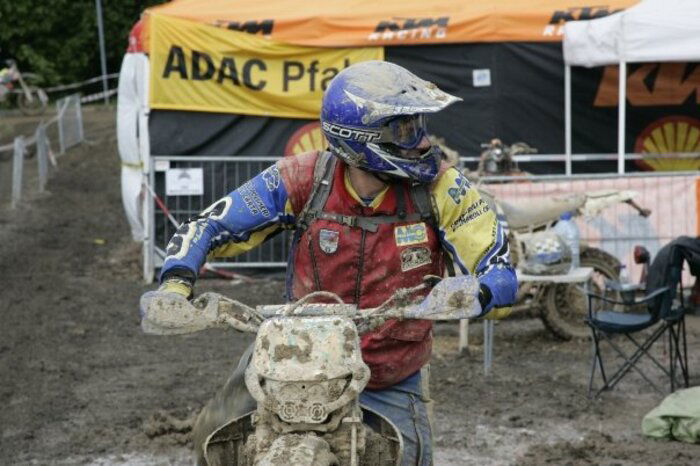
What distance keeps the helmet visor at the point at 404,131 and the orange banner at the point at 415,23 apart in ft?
37.9

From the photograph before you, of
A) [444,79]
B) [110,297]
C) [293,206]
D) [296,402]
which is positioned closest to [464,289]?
[296,402]

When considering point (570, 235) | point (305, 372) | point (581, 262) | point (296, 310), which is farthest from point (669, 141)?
point (305, 372)

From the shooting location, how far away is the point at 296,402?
3.77 metres

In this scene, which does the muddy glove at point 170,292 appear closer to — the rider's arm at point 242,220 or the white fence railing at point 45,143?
the rider's arm at point 242,220

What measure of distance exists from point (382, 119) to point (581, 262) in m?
7.70

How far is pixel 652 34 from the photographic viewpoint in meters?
14.2

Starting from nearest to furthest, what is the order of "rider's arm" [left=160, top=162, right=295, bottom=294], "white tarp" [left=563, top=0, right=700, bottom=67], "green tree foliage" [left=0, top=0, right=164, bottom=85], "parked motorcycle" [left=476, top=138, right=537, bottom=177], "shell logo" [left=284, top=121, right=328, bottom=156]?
"rider's arm" [left=160, top=162, right=295, bottom=294] < "parked motorcycle" [left=476, top=138, right=537, bottom=177] < "white tarp" [left=563, top=0, right=700, bottom=67] < "shell logo" [left=284, top=121, right=328, bottom=156] < "green tree foliage" [left=0, top=0, right=164, bottom=85]

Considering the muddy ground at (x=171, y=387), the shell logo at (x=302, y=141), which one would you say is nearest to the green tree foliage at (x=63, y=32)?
the shell logo at (x=302, y=141)

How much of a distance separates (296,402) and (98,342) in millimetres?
8553

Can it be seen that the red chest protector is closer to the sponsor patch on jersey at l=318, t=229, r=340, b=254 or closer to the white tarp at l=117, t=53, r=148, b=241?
the sponsor patch on jersey at l=318, t=229, r=340, b=254

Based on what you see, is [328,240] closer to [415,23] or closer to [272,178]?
[272,178]

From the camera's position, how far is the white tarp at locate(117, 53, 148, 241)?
1670 cm

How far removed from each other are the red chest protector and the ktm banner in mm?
11421

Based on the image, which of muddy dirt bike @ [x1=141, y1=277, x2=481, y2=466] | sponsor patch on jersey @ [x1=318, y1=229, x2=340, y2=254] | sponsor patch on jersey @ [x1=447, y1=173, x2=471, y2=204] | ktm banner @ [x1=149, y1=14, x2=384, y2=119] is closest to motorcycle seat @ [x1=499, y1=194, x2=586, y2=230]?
ktm banner @ [x1=149, y1=14, x2=384, y2=119]
